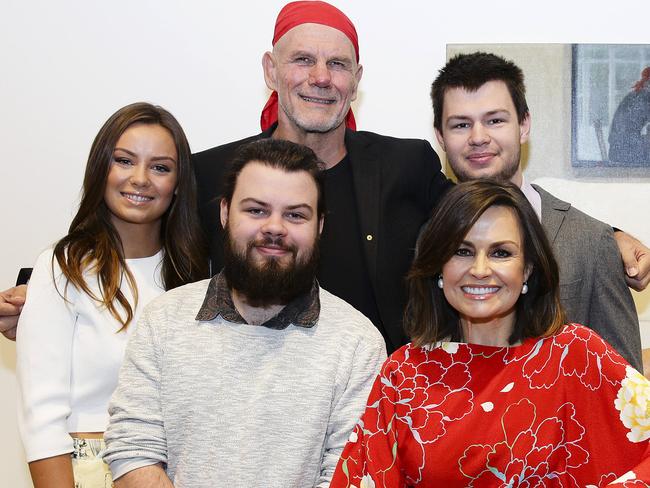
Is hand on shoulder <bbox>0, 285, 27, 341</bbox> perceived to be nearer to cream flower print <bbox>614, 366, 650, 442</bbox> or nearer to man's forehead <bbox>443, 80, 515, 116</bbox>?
man's forehead <bbox>443, 80, 515, 116</bbox>

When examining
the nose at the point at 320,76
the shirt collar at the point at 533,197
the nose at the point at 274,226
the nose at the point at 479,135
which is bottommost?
the shirt collar at the point at 533,197

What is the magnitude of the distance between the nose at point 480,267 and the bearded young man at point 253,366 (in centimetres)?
35

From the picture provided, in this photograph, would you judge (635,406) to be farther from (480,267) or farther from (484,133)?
(484,133)

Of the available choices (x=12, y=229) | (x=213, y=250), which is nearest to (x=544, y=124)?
(x=213, y=250)

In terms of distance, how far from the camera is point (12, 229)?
371 centimetres

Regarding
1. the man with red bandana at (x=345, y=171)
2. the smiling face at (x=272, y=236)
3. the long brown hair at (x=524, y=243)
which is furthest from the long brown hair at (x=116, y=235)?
the long brown hair at (x=524, y=243)

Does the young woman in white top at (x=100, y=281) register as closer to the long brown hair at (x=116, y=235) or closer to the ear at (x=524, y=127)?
the long brown hair at (x=116, y=235)

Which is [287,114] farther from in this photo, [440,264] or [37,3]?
[37,3]

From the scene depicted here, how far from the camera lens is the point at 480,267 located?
2.12 m

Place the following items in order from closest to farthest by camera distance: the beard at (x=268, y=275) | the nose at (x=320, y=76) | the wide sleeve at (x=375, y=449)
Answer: the wide sleeve at (x=375, y=449)
the beard at (x=268, y=275)
the nose at (x=320, y=76)

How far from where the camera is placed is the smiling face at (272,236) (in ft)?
7.45

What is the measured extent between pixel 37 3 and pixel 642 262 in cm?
267

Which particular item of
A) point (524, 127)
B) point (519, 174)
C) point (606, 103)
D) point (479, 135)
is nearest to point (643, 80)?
point (606, 103)

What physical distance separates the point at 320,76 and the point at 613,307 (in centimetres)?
116
